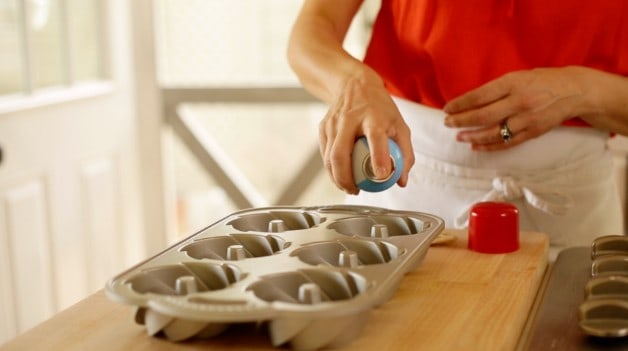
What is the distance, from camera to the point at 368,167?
3.03ft

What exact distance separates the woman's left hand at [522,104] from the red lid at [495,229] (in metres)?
0.23

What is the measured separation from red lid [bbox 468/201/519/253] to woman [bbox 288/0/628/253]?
0.23m


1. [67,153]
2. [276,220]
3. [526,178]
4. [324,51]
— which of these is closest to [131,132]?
[67,153]

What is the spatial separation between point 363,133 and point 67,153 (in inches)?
65.7

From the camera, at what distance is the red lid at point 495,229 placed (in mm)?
937

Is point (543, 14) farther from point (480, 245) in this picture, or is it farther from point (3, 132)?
point (3, 132)

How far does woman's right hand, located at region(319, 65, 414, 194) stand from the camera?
35.7 inches

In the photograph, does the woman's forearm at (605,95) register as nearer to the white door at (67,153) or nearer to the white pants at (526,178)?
the white pants at (526,178)

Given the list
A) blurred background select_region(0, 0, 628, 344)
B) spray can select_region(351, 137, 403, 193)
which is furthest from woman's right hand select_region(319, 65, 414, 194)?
blurred background select_region(0, 0, 628, 344)

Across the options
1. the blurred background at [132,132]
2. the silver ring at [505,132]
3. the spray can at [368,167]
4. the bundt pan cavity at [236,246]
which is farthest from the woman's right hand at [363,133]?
the blurred background at [132,132]

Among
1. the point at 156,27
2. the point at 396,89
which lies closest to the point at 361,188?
the point at 396,89

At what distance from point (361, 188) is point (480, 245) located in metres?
0.13

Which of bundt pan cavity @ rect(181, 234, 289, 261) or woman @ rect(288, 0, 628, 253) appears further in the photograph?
woman @ rect(288, 0, 628, 253)

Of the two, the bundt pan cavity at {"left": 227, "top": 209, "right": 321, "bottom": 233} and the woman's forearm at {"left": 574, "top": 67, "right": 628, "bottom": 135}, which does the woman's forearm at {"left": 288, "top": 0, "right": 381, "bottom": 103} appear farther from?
the woman's forearm at {"left": 574, "top": 67, "right": 628, "bottom": 135}
